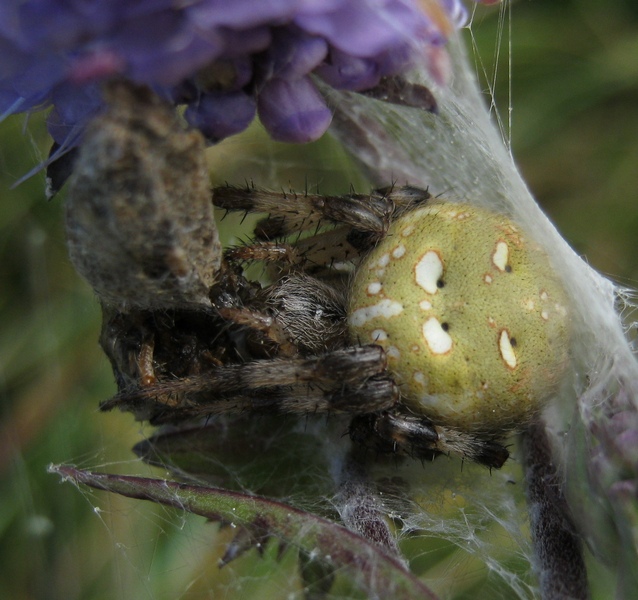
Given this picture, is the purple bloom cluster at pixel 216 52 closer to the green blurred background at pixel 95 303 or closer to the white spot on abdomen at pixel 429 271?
the white spot on abdomen at pixel 429 271

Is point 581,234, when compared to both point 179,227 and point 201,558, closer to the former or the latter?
point 201,558

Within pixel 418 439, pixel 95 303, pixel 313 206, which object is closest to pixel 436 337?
pixel 418 439

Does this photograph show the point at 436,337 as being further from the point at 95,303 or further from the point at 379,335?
the point at 95,303

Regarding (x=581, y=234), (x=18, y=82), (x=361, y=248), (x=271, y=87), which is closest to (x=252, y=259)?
(x=361, y=248)

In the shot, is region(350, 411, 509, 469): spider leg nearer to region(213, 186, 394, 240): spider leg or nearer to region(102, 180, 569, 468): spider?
region(102, 180, 569, 468): spider

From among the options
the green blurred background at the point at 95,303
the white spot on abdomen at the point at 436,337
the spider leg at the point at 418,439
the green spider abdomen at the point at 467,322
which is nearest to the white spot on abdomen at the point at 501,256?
the green spider abdomen at the point at 467,322
